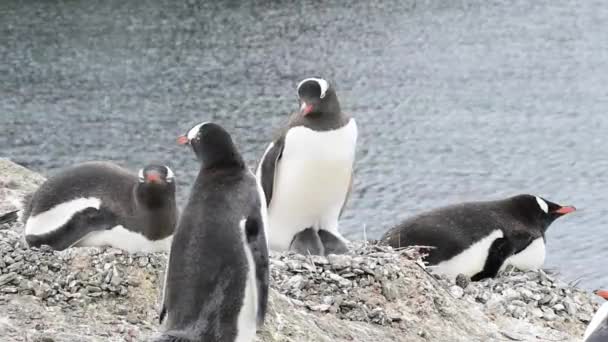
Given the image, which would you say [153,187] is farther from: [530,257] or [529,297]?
[530,257]

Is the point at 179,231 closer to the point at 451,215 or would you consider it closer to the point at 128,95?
the point at 451,215

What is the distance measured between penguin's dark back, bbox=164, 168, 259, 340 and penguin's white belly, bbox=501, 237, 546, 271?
2957 millimetres

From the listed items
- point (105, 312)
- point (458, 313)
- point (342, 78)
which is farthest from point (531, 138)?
point (105, 312)

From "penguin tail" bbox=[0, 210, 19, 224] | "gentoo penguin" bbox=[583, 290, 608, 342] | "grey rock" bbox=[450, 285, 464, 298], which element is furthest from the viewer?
"penguin tail" bbox=[0, 210, 19, 224]

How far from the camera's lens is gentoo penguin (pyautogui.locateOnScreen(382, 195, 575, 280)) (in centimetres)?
668

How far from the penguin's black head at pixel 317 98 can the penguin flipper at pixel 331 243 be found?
30.6 inches

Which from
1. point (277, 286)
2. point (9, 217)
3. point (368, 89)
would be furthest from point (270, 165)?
point (368, 89)

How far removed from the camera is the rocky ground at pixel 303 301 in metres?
4.93

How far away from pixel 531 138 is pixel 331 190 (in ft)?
43.4

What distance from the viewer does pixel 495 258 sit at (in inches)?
267

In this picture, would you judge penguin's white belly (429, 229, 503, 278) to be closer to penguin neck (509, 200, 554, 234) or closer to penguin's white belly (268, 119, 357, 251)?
penguin neck (509, 200, 554, 234)

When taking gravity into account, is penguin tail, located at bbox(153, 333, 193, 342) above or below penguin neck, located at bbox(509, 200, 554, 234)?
below

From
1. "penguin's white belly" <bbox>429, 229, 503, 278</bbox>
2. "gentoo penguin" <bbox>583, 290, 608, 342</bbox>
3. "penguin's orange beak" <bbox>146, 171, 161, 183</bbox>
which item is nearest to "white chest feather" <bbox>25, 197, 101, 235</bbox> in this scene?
"penguin's orange beak" <bbox>146, 171, 161, 183</bbox>

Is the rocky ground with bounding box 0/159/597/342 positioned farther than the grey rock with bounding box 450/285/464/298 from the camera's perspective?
No
